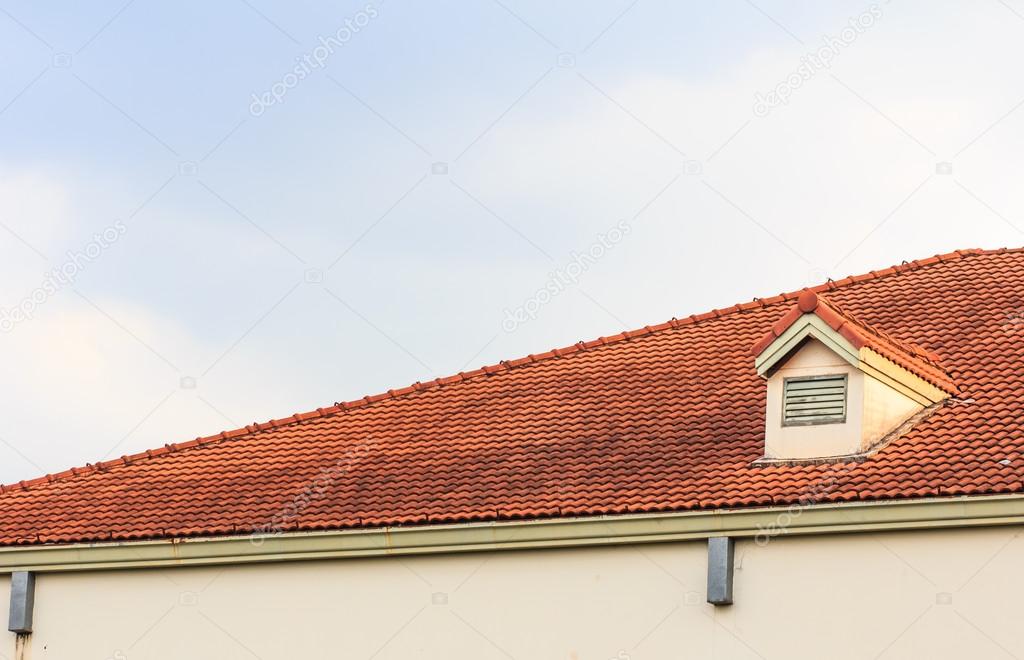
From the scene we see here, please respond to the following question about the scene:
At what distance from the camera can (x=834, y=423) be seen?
52.4 ft

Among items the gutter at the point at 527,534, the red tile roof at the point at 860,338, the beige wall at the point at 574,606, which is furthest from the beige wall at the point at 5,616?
the red tile roof at the point at 860,338

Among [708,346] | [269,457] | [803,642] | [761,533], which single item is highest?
[708,346]

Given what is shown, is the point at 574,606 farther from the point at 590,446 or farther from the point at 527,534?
the point at 590,446

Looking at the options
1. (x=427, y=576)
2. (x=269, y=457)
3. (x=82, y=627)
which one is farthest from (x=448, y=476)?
(x=82, y=627)

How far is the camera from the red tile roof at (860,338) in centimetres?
1591

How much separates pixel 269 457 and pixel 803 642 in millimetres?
6895

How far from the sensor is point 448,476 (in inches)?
680

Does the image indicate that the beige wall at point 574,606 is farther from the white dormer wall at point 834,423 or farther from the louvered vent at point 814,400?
the louvered vent at point 814,400

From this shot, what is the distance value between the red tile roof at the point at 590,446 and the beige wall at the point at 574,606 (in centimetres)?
47

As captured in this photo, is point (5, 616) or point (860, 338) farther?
point (5, 616)

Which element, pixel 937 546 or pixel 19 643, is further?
pixel 19 643

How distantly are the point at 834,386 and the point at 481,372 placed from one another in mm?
5410

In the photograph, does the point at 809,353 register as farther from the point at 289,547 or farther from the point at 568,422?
the point at 289,547

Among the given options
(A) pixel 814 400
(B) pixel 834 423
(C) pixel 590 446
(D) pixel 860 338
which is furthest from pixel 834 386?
(C) pixel 590 446
